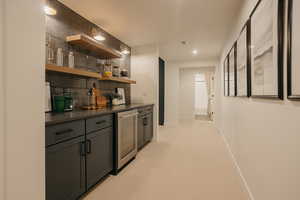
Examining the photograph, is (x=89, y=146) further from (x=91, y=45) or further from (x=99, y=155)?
(x=91, y=45)

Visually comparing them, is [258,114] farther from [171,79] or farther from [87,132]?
[171,79]

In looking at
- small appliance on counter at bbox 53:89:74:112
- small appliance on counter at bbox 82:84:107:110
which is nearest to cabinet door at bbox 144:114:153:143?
small appliance on counter at bbox 82:84:107:110

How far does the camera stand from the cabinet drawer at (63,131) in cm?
124

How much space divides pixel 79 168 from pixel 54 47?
5.14 ft

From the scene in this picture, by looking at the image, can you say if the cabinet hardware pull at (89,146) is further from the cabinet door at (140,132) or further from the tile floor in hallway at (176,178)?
the cabinet door at (140,132)

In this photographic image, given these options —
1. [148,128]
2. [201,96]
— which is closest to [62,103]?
[148,128]

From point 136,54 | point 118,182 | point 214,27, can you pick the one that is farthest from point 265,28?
point 136,54

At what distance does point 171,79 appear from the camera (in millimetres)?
5793

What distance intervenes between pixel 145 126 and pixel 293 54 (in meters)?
2.71

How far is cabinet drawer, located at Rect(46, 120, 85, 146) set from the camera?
1239 millimetres

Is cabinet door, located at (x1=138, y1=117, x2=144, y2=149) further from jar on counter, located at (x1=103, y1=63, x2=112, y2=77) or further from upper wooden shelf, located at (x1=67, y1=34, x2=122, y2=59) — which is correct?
upper wooden shelf, located at (x1=67, y1=34, x2=122, y2=59)

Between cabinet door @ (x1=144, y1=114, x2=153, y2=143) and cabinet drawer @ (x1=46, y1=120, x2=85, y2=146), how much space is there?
1.85 metres

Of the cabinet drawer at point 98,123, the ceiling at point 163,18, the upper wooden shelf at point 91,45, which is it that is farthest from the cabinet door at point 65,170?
the ceiling at point 163,18

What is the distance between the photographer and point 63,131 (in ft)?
4.45
